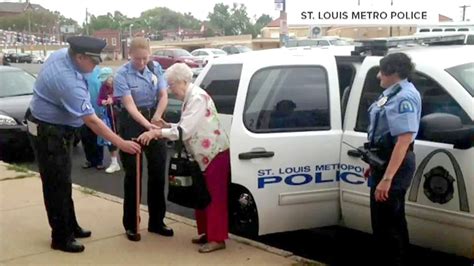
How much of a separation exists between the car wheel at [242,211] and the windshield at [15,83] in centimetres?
664

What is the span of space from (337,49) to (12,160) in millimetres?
6284

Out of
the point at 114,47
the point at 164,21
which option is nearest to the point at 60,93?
the point at 114,47

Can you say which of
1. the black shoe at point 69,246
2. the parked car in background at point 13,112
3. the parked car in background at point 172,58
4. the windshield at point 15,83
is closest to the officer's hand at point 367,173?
the black shoe at point 69,246

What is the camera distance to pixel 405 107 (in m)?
3.78

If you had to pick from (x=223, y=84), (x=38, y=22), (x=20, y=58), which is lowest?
(x=20, y=58)

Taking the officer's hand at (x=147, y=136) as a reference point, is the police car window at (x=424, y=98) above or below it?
above

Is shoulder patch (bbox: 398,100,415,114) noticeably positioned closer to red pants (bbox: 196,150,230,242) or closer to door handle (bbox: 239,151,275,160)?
A: door handle (bbox: 239,151,275,160)

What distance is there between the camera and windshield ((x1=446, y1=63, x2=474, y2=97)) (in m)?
4.05

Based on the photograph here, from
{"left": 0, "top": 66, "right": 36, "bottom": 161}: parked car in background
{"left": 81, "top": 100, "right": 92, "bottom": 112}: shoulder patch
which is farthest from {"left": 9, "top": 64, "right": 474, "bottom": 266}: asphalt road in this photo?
{"left": 0, "top": 66, "right": 36, "bottom": 161}: parked car in background

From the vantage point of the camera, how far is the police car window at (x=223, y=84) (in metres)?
5.24

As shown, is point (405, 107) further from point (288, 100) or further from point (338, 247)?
point (338, 247)

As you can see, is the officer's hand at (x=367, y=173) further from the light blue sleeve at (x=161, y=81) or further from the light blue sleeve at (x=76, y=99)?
the light blue sleeve at (x=76, y=99)

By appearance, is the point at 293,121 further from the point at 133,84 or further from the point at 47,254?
the point at 47,254

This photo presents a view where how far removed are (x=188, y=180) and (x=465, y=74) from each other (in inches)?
80.6
